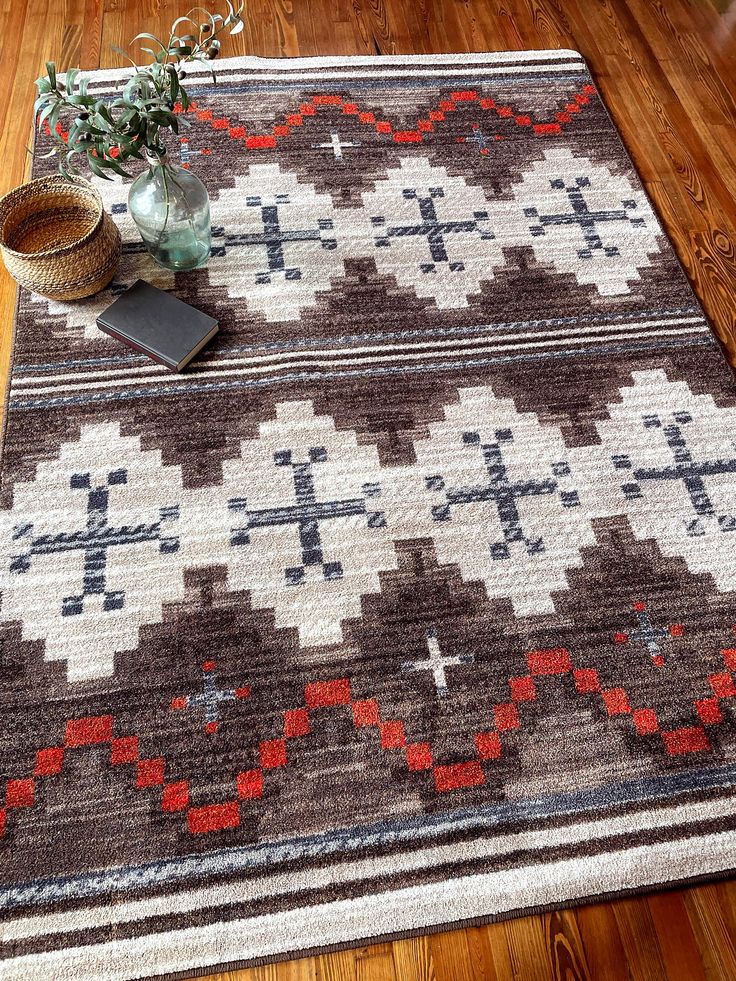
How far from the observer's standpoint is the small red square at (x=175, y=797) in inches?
39.8

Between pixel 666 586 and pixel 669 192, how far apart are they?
100cm

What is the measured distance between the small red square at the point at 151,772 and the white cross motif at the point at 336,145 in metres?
1.30

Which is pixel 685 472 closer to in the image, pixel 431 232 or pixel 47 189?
pixel 431 232

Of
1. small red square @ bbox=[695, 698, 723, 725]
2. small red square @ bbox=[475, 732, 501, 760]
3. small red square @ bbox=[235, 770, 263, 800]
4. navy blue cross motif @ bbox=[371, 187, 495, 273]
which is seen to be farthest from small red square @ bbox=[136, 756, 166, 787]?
navy blue cross motif @ bbox=[371, 187, 495, 273]

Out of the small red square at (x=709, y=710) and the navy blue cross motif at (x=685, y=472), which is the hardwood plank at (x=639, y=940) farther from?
the navy blue cross motif at (x=685, y=472)

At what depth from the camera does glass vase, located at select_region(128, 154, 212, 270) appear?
1.28m

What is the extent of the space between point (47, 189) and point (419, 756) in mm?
1194

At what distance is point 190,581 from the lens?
1.16 m

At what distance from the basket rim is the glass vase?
0.25 feet

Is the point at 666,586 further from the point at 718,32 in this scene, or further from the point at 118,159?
the point at 718,32

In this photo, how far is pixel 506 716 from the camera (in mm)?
1091

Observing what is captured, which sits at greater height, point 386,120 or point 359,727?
point 386,120

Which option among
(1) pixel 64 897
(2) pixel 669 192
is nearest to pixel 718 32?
(2) pixel 669 192

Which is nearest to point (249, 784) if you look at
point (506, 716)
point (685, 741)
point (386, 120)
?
point (506, 716)
